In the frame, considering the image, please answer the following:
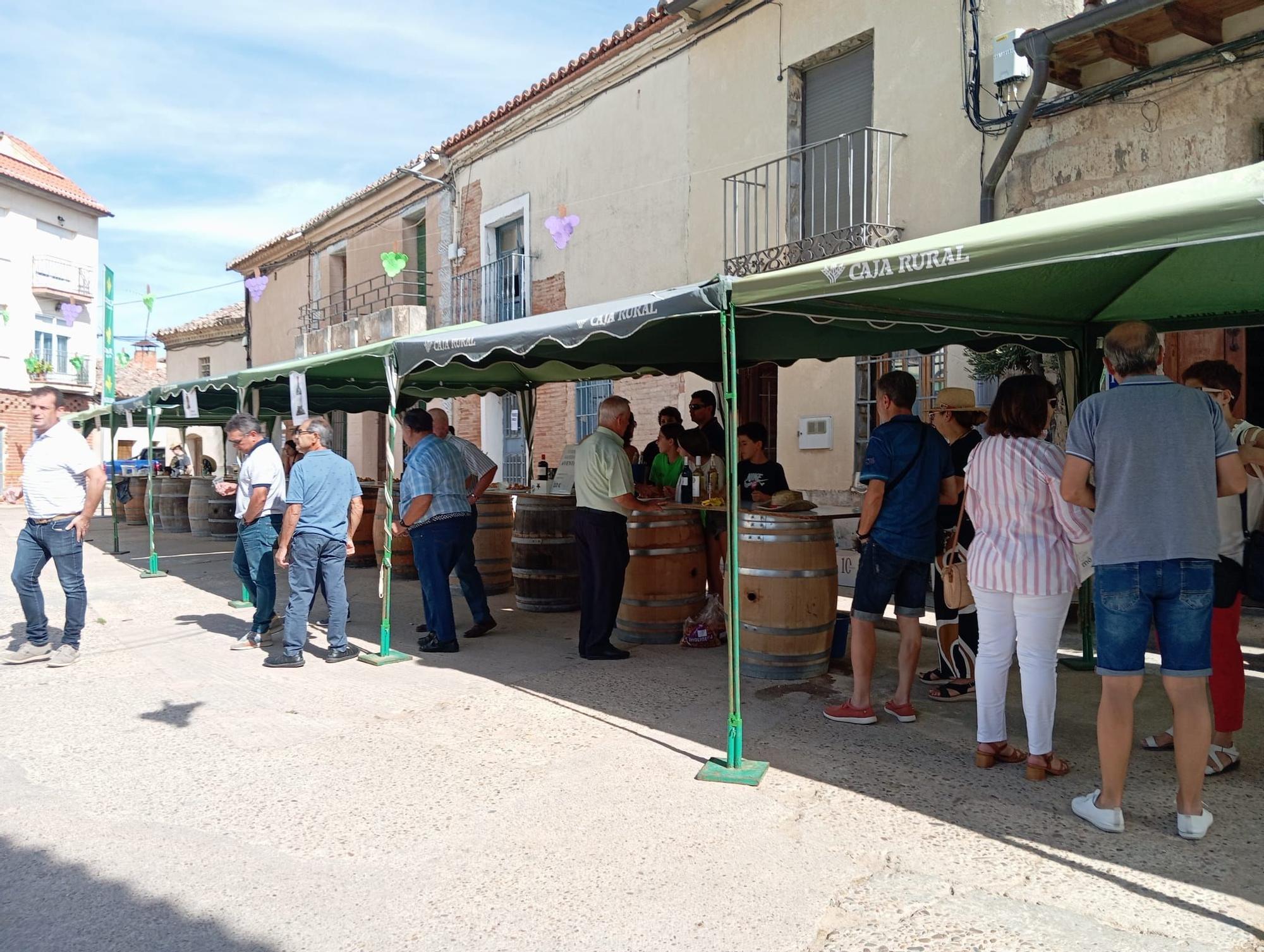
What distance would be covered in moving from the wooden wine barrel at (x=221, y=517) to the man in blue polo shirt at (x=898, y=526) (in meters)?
12.6

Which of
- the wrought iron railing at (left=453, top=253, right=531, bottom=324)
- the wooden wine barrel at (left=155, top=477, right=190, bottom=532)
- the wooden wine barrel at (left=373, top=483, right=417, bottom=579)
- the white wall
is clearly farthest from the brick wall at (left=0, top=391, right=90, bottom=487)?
the wooden wine barrel at (left=373, top=483, right=417, bottom=579)

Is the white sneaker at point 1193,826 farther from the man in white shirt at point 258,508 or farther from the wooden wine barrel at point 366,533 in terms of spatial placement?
the wooden wine barrel at point 366,533

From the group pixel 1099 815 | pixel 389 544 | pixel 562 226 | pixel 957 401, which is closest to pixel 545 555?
pixel 389 544

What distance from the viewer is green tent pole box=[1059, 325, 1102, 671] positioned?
5.63 meters

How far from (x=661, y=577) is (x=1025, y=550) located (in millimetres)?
3066

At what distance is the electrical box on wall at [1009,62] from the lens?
7.80 metres

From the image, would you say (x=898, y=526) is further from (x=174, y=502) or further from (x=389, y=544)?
(x=174, y=502)

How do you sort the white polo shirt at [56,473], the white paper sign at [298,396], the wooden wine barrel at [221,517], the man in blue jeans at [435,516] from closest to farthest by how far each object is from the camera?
the white polo shirt at [56,473] < the man in blue jeans at [435,516] < the white paper sign at [298,396] < the wooden wine barrel at [221,517]

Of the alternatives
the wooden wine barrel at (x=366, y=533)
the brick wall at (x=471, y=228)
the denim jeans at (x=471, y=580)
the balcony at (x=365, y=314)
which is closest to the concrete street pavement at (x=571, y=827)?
the denim jeans at (x=471, y=580)

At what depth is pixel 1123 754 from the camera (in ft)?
11.2

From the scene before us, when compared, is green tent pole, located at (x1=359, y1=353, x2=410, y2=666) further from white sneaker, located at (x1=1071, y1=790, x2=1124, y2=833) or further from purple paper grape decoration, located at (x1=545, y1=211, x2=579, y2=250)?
purple paper grape decoration, located at (x1=545, y1=211, x2=579, y2=250)

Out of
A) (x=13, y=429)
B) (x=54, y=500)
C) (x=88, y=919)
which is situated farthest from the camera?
(x=13, y=429)

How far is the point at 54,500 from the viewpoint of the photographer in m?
6.05

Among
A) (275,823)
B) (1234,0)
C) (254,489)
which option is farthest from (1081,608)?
(254,489)
